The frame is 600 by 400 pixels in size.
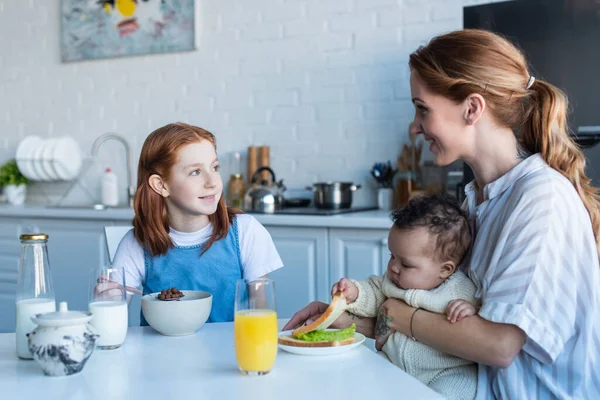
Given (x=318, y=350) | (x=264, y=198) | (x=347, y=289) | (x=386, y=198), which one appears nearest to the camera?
(x=318, y=350)

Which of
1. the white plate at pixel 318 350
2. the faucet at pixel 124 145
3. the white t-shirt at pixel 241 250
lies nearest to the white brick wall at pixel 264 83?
the faucet at pixel 124 145

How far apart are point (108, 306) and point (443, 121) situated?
766 millimetres

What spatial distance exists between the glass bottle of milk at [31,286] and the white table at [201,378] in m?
0.06

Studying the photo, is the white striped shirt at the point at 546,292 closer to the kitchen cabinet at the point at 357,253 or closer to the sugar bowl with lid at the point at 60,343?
the sugar bowl with lid at the point at 60,343

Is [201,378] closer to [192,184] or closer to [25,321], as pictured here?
[25,321]

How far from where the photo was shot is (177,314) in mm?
1413

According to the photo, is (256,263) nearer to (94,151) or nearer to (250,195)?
(250,195)

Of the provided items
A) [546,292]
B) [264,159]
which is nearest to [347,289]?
[546,292]

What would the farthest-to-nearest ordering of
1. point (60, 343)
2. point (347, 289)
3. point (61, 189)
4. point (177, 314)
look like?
point (61, 189) → point (347, 289) → point (177, 314) → point (60, 343)

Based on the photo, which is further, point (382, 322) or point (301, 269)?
point (301, 269)

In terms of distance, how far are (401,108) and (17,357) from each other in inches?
100

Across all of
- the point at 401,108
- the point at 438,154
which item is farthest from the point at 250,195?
the point at 438,154

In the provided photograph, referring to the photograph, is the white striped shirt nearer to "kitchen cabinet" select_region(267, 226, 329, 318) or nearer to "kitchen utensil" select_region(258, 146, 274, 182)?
"kitchen cabinet" select_region(267, 226, 329, 318)

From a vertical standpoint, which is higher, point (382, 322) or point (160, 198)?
point (160, 198)
